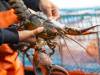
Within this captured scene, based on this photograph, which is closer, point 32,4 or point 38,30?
point 38,30

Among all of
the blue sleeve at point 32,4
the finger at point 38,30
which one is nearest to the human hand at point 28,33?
the finger at point 38,30

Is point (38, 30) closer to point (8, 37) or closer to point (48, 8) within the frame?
point (8, 37)

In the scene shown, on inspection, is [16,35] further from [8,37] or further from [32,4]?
[32,4]

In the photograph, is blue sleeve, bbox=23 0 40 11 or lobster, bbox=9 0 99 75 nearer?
lobster, bbox=9 0 99 75

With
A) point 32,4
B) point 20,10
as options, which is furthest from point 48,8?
point 20,10

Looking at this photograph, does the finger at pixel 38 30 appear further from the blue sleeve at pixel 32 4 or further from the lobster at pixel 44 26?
the blue sleeve at pixel 32 4

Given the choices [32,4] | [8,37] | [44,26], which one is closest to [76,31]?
[44,26]

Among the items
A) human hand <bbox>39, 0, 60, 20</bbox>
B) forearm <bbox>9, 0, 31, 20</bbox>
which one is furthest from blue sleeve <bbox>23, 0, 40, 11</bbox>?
forearm <bbox>9, 0, 31, 20</bbox>

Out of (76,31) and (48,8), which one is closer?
(76,31)

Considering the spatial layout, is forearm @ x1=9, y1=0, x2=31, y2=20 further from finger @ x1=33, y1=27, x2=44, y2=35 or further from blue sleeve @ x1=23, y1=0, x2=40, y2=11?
blue sleeve @ x1=23, y1=0, x2=40, y2=11

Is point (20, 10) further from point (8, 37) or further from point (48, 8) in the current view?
point (48, 8)

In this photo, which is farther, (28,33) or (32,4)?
(32,4)

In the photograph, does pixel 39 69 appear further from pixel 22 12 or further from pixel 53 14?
pixel 53 14

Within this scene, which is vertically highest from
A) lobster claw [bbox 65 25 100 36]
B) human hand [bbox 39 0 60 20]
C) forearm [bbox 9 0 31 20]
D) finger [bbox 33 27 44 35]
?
forearm [bbox 9 0 31 20]
